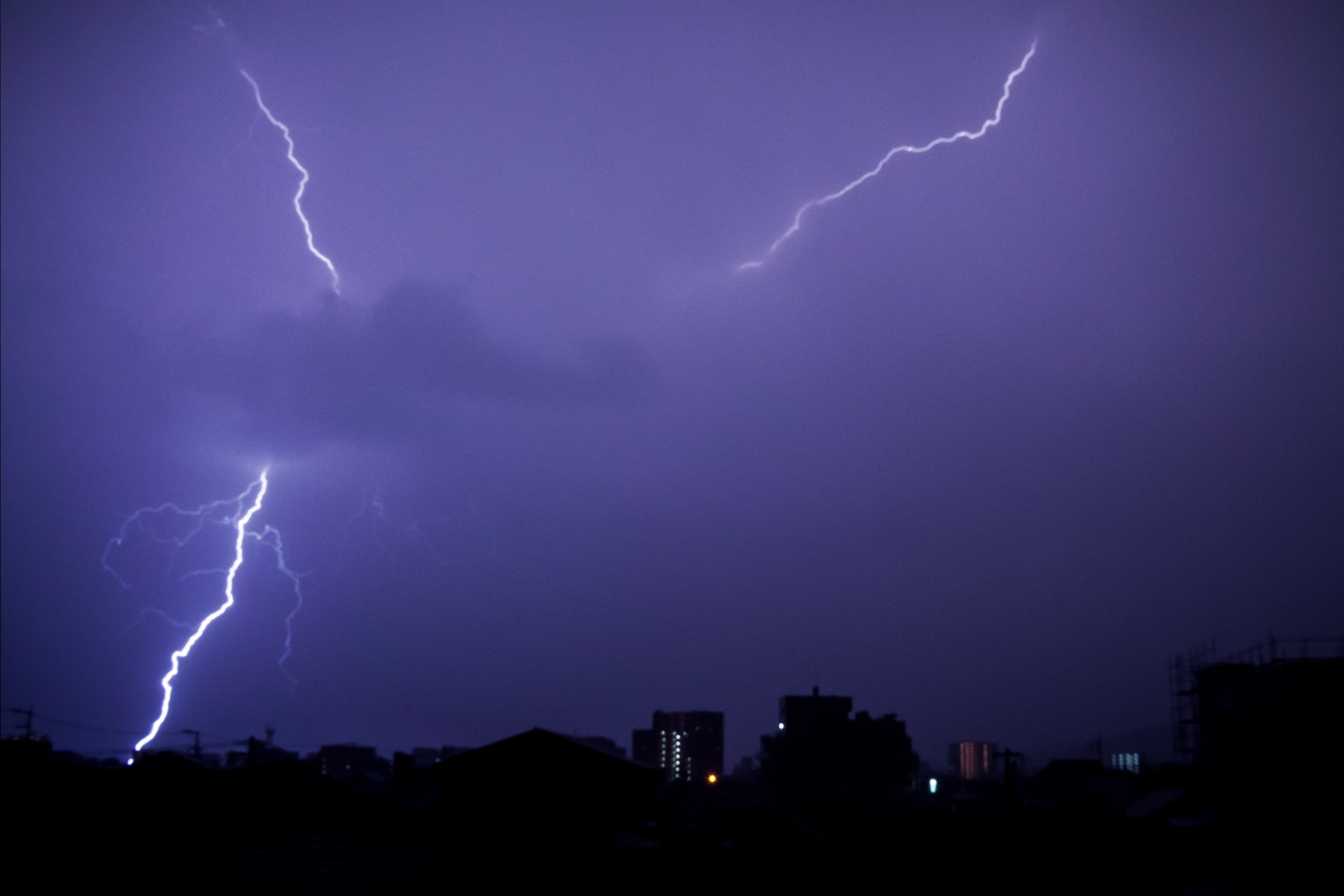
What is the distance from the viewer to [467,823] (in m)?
27.2

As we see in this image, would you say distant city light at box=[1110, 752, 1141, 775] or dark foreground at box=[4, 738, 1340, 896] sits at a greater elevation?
dark foreground at box=[4, 738, 1340, 896]

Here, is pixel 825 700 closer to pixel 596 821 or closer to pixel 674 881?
pixel 596 821

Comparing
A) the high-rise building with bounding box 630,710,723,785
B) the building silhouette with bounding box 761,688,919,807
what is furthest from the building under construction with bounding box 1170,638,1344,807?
the high-rise building with bounding box 630,710,723,785

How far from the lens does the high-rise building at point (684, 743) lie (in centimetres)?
9494

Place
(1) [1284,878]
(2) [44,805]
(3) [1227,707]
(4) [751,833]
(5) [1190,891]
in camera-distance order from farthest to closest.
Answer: (3) [1227,707]
(4) [751,833]
(1) [1284,878]
(2) [44,805]
(5) [1190,891]

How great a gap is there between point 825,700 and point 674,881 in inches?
2128

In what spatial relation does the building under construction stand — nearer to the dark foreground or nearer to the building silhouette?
the dark foreground

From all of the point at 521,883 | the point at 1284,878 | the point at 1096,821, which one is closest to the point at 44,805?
the point at 521,883

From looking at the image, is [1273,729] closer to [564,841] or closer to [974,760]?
[564,841]

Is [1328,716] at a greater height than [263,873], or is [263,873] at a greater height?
[1328,716]

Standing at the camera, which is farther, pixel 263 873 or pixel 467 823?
pixel 467 823

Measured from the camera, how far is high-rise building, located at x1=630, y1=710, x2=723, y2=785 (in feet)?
311

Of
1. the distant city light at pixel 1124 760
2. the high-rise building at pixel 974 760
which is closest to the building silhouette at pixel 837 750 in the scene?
the distant city light at pixel 1124 760

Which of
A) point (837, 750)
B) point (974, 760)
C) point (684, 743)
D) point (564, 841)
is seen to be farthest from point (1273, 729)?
point (974, 760)
